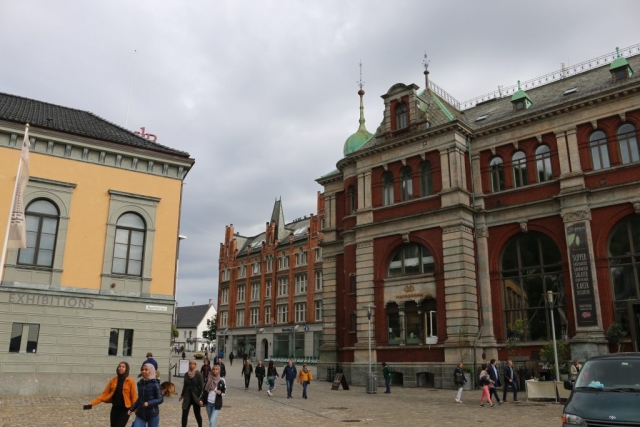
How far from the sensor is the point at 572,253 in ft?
88.9

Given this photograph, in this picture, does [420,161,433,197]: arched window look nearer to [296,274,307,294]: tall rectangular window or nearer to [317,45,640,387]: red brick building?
[317,45,640,387]: red brick building

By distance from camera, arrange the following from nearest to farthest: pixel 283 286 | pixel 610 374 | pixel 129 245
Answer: pixel 610 374 < pixel 129 245 < pixel 283 286

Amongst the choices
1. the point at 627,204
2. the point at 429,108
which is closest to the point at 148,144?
the point at 429,108

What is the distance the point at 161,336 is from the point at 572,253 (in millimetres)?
20376

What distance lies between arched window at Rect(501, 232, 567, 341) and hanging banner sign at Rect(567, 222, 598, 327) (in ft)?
4.23

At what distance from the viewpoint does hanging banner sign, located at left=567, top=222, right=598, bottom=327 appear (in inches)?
1026

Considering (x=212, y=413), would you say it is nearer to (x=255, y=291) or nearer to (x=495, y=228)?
(x=495, y=228)

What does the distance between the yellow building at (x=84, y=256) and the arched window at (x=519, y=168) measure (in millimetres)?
18358

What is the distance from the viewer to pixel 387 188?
1361 inches

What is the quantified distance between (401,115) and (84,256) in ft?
69.6

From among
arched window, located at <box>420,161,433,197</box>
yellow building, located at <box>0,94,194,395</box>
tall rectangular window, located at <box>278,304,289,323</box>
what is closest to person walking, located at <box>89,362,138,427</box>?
yellow building, located at <box>0,94,194,395</box>

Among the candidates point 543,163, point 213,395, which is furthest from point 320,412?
point 543,163

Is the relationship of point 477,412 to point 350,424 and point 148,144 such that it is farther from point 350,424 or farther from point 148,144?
point 148,144

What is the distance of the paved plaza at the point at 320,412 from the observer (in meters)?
15.6
